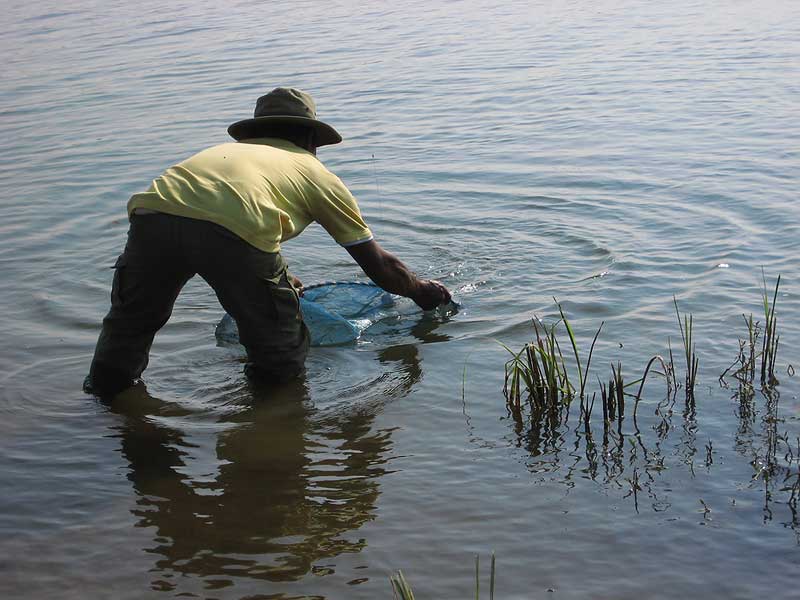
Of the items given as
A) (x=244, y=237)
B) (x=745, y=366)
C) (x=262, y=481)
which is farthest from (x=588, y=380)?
(x=244, y=237)

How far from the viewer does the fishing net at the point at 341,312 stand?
604 cm

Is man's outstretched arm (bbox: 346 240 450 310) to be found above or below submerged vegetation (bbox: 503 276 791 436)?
above

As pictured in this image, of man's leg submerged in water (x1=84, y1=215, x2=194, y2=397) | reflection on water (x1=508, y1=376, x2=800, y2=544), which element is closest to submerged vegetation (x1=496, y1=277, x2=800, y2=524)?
reflection on water (x1=508, y1=376, x2=800, y2=544)

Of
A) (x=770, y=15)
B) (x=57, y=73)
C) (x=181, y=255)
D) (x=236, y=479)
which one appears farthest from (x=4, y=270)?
(x=770, y=15)

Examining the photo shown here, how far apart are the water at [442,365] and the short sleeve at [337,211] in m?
0.93

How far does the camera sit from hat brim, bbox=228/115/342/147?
4988 mm

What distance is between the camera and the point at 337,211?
15.9 ft

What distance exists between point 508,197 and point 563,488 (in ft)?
17.0

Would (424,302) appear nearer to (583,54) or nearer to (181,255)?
(181,255)

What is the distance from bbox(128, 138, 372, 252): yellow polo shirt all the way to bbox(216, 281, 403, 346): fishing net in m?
1.18

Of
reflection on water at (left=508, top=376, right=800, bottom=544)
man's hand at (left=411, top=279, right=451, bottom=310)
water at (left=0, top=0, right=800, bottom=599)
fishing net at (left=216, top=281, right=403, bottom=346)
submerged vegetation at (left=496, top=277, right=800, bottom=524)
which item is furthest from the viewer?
fishing net at (left=216, top=281, right=403, bottom=346)

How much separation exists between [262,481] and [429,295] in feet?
5.64

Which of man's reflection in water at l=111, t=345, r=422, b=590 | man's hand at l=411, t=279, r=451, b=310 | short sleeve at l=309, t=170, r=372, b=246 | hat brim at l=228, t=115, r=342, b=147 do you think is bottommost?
man's reflection in water at l=111, t=345, r=422, b=590

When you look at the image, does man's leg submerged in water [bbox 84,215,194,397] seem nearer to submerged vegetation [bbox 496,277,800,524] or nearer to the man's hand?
the man's hand
